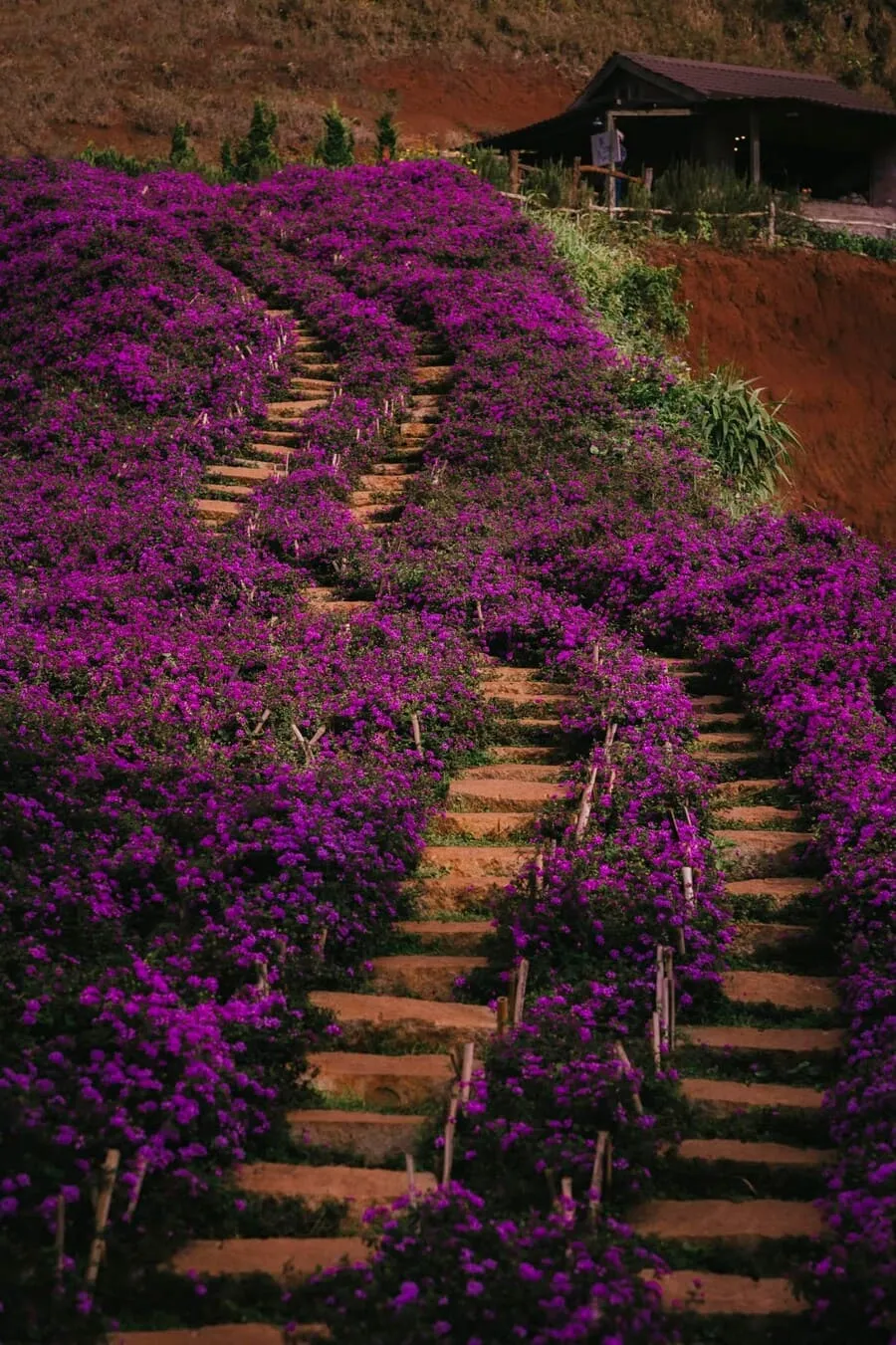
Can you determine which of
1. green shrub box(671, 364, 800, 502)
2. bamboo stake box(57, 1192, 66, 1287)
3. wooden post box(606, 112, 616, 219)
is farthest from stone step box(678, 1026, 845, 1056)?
wooden post box(606, 112, 616, 219)

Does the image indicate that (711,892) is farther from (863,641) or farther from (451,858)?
(863,641)

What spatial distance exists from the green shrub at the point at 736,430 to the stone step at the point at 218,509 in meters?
5.80

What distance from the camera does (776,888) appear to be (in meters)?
7.73

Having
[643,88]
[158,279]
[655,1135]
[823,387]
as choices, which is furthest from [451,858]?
[643,88]

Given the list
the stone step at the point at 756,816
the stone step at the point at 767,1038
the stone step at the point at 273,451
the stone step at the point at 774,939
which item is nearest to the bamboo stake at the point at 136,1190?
the stone step at the point at 767,1038

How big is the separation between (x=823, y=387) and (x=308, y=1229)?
18.7 metres

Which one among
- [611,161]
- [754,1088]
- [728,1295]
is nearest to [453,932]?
[754,1088]

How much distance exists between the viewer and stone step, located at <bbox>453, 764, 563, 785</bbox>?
9000mm

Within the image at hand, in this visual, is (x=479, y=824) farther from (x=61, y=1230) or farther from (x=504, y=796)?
(x=61, y=1230)

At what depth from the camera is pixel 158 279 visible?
1880 cm

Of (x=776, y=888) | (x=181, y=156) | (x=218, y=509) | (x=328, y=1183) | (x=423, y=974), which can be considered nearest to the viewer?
(x=328, y=1183)

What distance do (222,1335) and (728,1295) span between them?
1760 millimetres

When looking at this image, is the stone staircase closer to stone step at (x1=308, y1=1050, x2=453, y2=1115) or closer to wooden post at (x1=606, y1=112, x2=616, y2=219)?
stone step at (x1=308, y1=1050, x2=453, y2=1115)

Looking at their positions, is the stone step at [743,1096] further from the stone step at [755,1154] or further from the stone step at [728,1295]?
the stone step at [728,1295]
